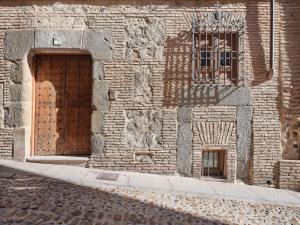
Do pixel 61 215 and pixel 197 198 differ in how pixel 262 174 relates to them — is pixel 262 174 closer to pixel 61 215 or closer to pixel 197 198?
pixel 197 198

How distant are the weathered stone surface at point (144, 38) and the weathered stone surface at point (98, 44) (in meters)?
0.40

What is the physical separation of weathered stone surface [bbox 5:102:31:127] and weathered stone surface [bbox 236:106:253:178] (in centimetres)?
444

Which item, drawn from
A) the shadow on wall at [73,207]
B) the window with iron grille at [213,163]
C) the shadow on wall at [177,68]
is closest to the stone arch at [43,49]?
the shadow on wall at [177,68]

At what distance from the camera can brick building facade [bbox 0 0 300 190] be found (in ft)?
17.7

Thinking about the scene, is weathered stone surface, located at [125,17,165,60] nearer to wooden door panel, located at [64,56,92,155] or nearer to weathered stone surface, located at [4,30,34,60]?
wooden door panel, located at [64,56,92,155]

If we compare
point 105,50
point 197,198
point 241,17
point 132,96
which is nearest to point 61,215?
point 197,198

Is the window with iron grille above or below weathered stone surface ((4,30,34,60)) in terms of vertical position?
below

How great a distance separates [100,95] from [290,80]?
3.96 m

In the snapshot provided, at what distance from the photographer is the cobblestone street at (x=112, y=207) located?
3105 mm

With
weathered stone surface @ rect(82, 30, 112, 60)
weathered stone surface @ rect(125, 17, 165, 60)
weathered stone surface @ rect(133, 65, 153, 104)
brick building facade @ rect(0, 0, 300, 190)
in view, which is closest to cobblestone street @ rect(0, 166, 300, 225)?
brick building facade @ rect(0, 0, 300, 190)

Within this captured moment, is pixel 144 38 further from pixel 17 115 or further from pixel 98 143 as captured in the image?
pixel 17 115

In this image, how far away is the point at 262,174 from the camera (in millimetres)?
5352

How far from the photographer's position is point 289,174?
5.29 m

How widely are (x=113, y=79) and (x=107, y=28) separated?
1079mm
